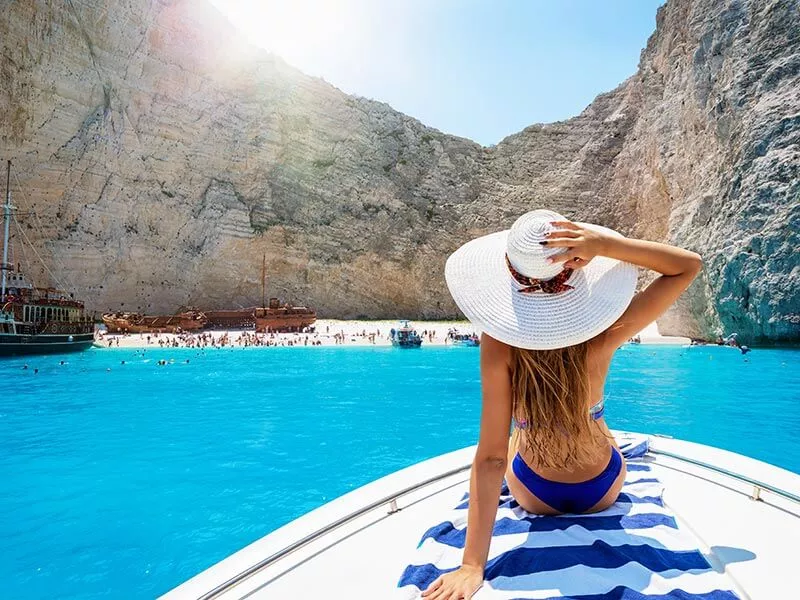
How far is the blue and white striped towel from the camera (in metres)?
1.43

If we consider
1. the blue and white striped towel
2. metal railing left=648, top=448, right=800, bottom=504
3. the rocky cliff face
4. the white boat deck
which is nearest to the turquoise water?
the white boat deck

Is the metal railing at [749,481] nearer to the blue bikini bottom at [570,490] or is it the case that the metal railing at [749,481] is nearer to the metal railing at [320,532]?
the blue bikini bottom at [570,490]

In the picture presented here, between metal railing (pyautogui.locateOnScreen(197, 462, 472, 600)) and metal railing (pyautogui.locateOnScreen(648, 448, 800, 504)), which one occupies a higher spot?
metal railing (pyautogui.locateOnScreen(648, 448, 800, 504))

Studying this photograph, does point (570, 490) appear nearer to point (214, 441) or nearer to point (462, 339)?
point (214, 441)

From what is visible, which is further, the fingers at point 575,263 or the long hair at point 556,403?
the long hair at point 556,403

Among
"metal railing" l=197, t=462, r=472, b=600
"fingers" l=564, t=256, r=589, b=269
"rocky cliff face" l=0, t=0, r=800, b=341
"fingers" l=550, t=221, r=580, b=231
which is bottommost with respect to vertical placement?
"metal railing" l=197, t=462, r=472, b=600

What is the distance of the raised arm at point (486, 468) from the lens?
1.51m

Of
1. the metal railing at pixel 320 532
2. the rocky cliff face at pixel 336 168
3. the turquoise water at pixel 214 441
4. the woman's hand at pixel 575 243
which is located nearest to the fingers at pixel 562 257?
the woman's hand at pixel 575 243

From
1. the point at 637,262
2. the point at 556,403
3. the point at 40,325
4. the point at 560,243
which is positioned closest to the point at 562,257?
the point at 560,243

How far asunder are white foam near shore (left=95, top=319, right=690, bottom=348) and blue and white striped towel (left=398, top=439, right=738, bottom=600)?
3213 centimetres

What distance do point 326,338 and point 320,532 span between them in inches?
1384

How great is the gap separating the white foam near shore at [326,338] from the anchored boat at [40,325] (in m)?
2.50

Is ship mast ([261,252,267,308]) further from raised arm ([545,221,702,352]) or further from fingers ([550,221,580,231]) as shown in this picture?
fingers ([550,221,580,231])

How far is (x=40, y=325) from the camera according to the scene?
26.8 meters
